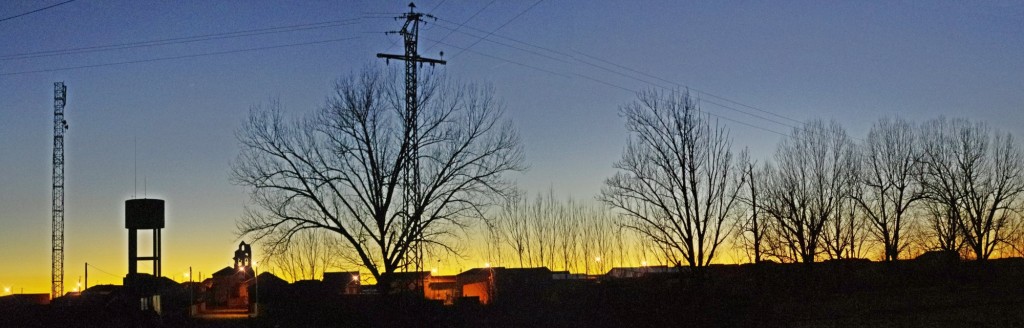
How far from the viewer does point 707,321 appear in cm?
3466

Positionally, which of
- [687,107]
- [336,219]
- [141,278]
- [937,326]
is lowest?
[937,326]

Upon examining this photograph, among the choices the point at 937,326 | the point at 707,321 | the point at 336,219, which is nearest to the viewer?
the point at 937,326

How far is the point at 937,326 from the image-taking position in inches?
1268

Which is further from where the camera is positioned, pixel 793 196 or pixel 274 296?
pixel 793 196

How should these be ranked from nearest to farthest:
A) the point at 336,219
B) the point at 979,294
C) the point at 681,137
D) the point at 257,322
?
1. the point at 257,322
2. the point at 681,137
3. the point at 336,219
4. the point at 979,294

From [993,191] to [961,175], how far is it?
2.75m

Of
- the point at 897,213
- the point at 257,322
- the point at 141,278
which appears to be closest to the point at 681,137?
the point at 257,322

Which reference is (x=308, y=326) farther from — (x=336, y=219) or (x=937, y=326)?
(x=937, y=326)

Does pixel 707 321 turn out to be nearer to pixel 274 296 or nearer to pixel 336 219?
pixel 336 219

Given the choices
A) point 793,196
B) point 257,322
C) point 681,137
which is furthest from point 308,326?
point 793,196

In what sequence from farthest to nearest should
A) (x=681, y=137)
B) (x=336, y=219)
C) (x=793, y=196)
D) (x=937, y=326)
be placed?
(x=793, y=196) → (x=336, y=219) → (x=681, y=137) → (x=937, y=326)

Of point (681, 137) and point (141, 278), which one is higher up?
point (681, 137)

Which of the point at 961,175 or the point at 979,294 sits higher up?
the point at 961,175

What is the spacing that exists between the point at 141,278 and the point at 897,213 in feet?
157
